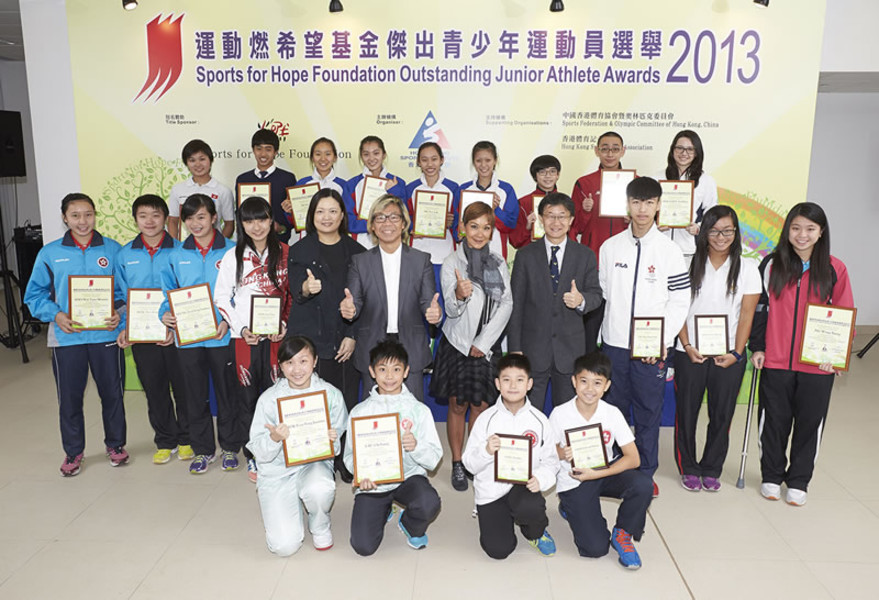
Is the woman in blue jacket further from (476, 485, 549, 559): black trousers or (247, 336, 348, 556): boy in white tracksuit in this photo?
(476, 485, 549, 559): black trousers

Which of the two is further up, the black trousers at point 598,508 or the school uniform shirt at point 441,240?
the school uniform shirt at point 441,240

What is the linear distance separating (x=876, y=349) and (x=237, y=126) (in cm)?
700

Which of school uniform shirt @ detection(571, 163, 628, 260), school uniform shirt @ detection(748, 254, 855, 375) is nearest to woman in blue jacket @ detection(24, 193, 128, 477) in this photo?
school uniform shirt @ detection(571, 163, 628, 260)

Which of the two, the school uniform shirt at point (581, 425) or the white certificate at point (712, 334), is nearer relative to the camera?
the school uniform shirt at point (581, 425)

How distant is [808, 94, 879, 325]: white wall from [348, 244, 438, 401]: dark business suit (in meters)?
6.16

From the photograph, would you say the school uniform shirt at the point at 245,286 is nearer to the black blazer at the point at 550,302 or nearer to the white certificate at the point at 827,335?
the black blazer at the point at 550,302

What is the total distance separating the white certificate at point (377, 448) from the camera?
2896 millimetres

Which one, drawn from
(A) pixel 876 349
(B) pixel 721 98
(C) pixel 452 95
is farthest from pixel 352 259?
(A) pixel 876 349

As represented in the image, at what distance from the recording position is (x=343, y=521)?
11.1 ft

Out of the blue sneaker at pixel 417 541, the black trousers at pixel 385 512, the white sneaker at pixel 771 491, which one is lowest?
the blue sneaker at pixel 417 541

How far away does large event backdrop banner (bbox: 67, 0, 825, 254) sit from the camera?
5.05 m

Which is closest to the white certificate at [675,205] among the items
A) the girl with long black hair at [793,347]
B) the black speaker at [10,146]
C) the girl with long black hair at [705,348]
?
the girl with long black hair at [705,348]

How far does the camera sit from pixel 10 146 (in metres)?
6.57

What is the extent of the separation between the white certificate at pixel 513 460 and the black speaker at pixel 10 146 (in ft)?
20.2
